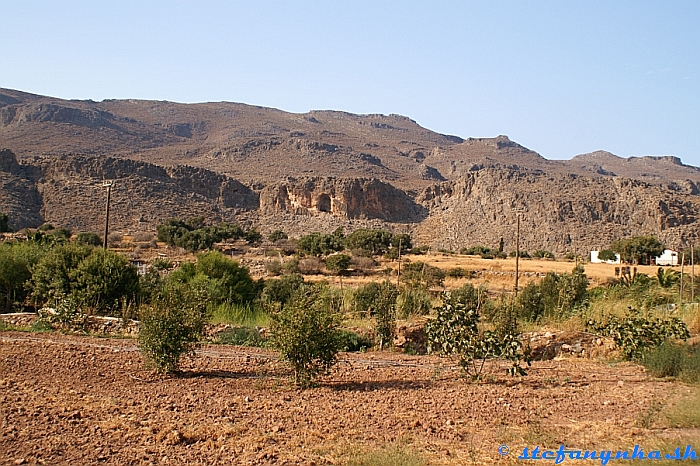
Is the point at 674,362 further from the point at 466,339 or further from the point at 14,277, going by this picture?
the point at 14,277

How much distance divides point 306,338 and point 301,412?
1461 millimetres

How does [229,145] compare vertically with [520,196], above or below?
above

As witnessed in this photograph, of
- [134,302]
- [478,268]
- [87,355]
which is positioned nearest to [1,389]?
[87,355]

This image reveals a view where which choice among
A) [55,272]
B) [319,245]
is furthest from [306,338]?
[319,245]

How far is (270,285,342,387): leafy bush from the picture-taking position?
27.9 ft

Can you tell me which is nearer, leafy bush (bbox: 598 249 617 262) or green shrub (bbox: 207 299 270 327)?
green shrub (bbox: 207 299 270 327)

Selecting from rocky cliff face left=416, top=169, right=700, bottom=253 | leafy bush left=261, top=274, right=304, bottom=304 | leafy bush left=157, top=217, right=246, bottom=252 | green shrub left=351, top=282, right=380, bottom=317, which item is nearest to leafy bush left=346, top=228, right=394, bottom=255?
leafy bush left=157, top=217, right=246, bottom=252

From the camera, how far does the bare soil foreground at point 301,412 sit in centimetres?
575

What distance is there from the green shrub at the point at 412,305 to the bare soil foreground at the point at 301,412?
6.84 metres

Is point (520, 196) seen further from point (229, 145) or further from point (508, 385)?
point (508, 385)

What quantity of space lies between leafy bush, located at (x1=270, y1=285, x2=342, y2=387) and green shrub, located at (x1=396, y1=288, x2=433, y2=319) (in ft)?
26.9

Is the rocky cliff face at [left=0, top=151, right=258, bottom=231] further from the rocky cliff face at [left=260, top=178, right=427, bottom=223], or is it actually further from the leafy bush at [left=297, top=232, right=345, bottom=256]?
the leafy bush at [left=297, top=232, right=345, bottom=256]

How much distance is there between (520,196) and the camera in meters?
80.6

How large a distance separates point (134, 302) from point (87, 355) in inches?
237
